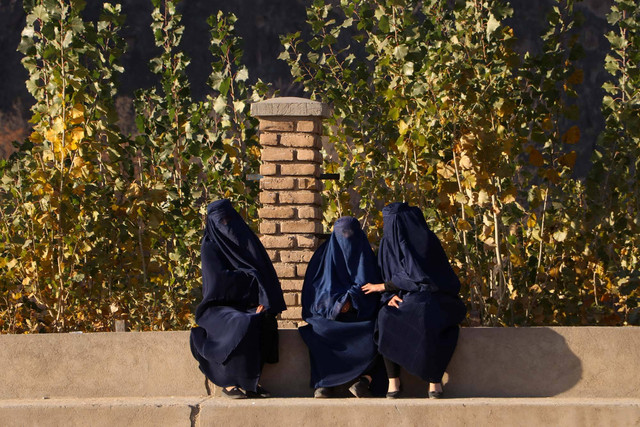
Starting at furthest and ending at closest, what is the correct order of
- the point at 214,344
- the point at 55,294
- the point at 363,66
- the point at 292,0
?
1. the point at 292,0
2. the point at 363,66
3. the point at 55,294
4. the point at 214,344

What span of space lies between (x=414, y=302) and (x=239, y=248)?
97 centimetres

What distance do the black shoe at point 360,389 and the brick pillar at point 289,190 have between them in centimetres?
70

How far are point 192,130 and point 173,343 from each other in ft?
5.25

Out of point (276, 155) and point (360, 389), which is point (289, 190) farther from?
point (360, 389)

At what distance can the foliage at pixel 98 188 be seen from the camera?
18.8ft

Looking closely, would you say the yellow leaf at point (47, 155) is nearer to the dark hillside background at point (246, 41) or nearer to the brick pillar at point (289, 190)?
the brick pillar at point (289, 190)

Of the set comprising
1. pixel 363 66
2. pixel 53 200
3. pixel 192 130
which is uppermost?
pixel 363 66

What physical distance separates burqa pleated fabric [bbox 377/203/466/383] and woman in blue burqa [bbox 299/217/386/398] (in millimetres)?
100

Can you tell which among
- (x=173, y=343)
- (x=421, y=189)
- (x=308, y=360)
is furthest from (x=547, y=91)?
(x=173, y=343)

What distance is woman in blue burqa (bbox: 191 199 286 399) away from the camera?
4.98 m

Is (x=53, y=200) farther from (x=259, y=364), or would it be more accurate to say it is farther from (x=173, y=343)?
(x=259, y=364)

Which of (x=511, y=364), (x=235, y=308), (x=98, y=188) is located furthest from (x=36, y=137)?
(x=511, y=364)

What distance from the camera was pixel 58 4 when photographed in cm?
577

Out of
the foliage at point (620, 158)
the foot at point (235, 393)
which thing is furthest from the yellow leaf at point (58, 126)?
the foliage at point (620, 158)
